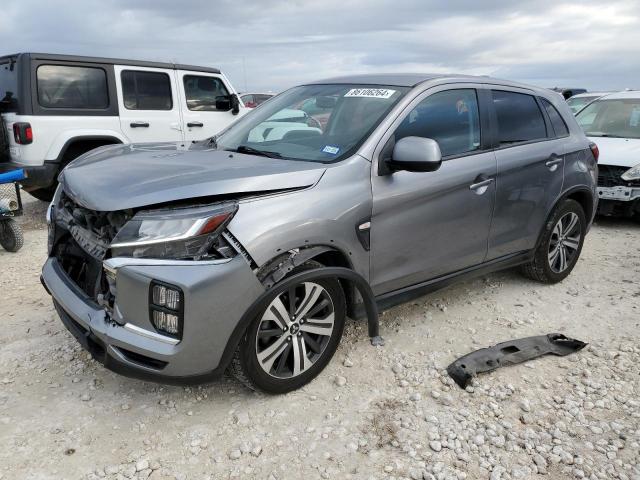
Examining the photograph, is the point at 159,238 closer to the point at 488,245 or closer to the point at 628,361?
the point at 488,245

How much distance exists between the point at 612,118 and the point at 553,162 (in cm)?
454

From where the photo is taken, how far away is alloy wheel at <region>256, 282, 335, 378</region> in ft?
8.91

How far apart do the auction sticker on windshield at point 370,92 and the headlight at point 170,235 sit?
4.81ft

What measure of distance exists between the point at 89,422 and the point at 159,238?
3.54 ft

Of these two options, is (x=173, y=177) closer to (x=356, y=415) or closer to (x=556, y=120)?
(x=356, y=415)

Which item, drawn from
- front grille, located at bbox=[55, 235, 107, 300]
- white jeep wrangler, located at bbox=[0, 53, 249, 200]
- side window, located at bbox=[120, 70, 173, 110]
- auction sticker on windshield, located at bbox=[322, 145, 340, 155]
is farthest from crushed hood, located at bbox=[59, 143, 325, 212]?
side window, located at bbox=[120, 70, 173, 110]

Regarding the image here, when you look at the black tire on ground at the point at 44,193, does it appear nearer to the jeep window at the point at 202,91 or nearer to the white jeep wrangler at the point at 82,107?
the white jeep wrangler at the point at 82,107

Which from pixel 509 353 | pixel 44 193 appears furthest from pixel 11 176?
pixel 509 353

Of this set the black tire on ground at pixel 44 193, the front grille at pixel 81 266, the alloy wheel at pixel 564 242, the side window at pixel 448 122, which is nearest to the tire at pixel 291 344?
the front grille at pixel 81 266

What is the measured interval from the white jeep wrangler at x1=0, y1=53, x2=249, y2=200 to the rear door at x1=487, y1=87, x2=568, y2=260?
4045 mm

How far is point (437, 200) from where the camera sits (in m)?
3.33

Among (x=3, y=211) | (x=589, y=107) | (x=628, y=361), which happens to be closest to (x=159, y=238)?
(x=628, y=361)

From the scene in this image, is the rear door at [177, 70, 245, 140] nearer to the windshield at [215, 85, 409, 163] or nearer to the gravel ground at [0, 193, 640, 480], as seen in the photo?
the windshield at [215, 85, 409, 163]

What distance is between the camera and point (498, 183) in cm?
372
